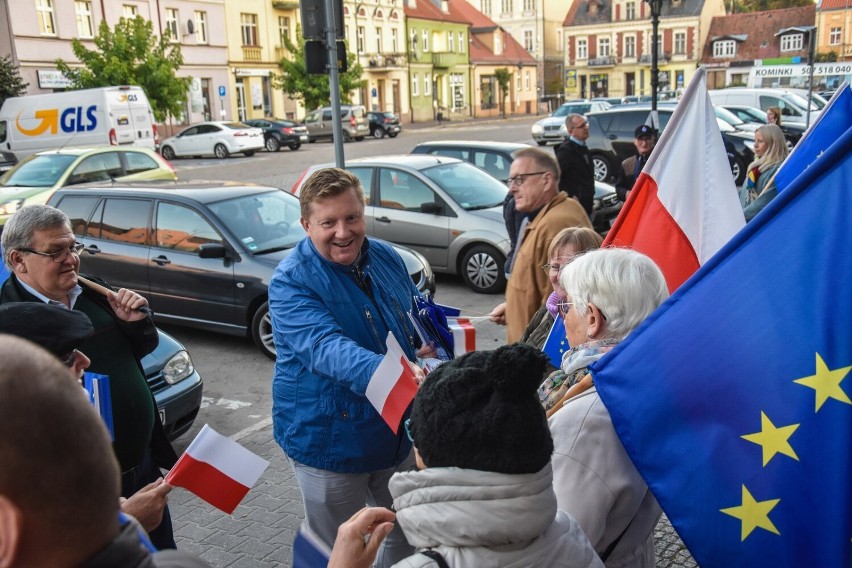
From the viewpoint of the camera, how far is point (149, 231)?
318 inches

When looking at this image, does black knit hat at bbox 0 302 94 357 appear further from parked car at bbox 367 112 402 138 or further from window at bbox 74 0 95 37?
window at bbox 74 0 95 37

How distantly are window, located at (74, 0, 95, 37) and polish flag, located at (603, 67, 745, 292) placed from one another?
39.1 meters

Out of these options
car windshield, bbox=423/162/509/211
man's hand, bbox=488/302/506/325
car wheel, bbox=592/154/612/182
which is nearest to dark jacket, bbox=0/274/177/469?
man's hand, bbox=488/302/506/325

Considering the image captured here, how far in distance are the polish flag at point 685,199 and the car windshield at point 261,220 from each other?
4230 mm

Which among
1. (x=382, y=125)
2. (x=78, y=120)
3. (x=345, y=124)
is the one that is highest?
(x=78, y=120)

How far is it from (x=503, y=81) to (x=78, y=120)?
170 feet

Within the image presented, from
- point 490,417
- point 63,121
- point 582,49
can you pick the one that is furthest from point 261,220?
point 582,49

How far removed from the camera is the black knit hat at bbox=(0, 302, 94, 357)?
2275 mm

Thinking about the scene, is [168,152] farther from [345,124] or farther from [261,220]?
[261,220]

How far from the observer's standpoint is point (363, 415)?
2951 mm

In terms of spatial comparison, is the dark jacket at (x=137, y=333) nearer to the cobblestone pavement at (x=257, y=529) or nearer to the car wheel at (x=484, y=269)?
the cobblestone pavement at (x=257, y=529)

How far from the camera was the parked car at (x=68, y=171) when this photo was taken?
12578 mm

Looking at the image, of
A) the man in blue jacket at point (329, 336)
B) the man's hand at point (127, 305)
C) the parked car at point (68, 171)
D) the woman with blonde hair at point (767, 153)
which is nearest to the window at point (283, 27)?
the parked car at point (68, 171)

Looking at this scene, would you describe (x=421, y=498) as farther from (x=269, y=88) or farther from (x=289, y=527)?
(x=269, y=88)
